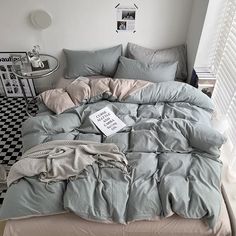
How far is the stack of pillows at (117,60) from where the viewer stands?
2.32 m

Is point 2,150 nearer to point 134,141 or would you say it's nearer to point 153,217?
point 134,141

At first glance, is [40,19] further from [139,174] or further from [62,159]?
[139,174]

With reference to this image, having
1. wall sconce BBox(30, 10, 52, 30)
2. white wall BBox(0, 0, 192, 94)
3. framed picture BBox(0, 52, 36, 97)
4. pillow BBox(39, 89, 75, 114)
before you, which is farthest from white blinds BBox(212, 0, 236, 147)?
framed picture BBox(0, 52, 36, 97)

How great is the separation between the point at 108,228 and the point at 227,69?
4.83 ft

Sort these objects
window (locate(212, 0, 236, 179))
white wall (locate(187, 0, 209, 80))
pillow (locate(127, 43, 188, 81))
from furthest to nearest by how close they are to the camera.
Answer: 1. pillow (locate(127, 43, 188, 81))
2. white wall (locate(187, 0, 209, 80))
3. window (locate(212, 0, 236, 179))

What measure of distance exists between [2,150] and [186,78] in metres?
1.84

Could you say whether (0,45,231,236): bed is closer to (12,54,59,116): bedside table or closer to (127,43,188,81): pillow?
(12,54,59,116): bedside table

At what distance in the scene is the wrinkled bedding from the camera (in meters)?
1.19

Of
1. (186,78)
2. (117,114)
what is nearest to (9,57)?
(117,114)

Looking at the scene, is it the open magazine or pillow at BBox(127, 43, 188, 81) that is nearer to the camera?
the open magazine

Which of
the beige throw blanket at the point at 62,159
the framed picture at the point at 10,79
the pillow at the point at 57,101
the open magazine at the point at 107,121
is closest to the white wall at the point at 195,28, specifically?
the open magazine at the point at 107,121

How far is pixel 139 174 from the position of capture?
1.33 meters

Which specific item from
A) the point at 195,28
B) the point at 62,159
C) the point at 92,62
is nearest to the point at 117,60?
the point at 92,62

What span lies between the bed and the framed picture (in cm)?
110
